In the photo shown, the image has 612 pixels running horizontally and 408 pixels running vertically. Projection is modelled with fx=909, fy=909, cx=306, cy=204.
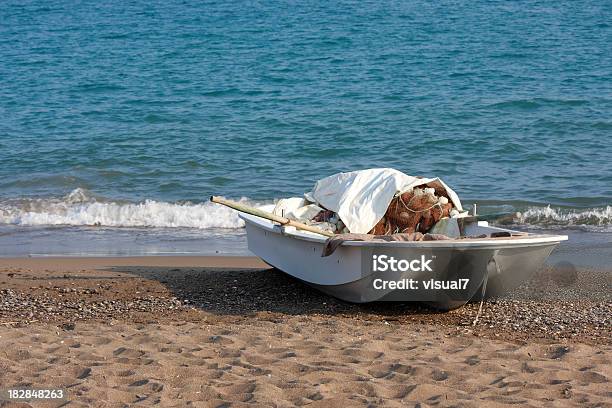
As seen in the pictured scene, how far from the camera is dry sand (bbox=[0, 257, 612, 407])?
5.97m

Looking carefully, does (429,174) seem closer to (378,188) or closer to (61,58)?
(378,188)

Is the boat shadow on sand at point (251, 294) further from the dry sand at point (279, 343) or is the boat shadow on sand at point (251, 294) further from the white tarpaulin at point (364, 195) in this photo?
the white tarpaulin at point (364, 195)

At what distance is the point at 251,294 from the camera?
9.62 m

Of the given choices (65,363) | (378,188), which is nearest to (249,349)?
(65,363)

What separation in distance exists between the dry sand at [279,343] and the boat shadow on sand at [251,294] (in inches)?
0.9

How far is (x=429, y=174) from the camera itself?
16562 mm

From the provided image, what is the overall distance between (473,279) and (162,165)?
34.2ft

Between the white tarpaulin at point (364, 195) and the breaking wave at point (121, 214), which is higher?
the white tarpaulin at point (364, 195)

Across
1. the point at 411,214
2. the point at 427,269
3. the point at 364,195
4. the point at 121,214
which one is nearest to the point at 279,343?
the point at 427,269

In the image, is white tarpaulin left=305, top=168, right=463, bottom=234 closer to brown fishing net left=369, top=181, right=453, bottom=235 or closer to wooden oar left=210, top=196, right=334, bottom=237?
brown fishing net left=369, top=181, right=453, bottom=235

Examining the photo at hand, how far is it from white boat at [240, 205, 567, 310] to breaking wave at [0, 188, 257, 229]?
16.7ft

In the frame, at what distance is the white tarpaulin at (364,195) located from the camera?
377 inches

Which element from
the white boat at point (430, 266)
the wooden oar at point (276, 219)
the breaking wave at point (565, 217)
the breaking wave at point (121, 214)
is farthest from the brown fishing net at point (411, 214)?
the breaking wave at point (121, 214)

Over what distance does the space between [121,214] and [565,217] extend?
274 inches
